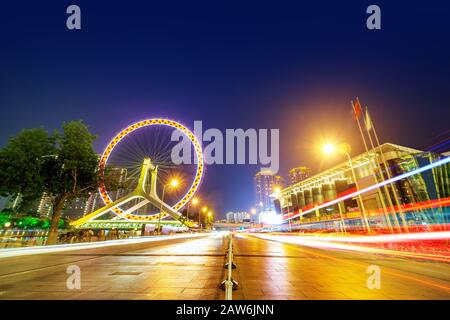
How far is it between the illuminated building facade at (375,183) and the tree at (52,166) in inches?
1137

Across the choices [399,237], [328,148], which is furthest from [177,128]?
[399,237]

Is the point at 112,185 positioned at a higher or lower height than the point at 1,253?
higher

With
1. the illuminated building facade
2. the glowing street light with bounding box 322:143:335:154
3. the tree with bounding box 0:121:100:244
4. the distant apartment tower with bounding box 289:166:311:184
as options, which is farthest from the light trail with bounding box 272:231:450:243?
the distant apartment tower with bounding box 289:166:311:184

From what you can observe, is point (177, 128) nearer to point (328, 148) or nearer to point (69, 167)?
point (69, 167)

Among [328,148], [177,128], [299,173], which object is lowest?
[328,148]

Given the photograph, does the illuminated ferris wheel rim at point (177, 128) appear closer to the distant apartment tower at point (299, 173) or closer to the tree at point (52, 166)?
the tree at point (52, 166)

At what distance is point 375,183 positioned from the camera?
2176 inches

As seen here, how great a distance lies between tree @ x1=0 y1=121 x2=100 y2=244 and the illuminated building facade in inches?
1137

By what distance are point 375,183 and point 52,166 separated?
6614 cm

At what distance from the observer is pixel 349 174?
7800 cm

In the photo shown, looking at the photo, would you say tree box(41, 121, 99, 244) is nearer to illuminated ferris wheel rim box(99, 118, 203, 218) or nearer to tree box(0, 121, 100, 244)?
tree box(0, 121, 100, 244)
